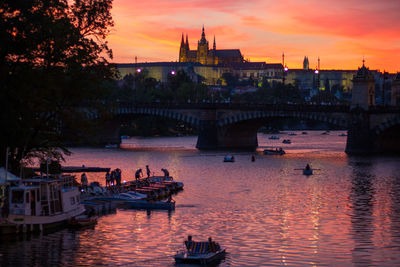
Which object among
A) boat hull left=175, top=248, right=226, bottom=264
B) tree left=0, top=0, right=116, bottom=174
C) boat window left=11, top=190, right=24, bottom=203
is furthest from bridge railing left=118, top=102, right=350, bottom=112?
boat hull left=175, top=248, right=226, bottom=264

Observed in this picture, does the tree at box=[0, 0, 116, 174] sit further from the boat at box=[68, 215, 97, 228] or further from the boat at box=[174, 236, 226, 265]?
the boat at box=[174, 236, 226, 265]

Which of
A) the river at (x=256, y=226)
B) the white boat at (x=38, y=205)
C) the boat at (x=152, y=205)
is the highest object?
the white boat at (x=38, y=205)

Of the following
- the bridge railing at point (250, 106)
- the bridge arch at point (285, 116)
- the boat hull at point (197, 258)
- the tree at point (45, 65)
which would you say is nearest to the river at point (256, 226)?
the boat hull at point (197, 258)

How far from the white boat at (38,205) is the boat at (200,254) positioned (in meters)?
11.2

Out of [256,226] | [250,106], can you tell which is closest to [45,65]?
[256,226]

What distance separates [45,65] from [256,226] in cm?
1818

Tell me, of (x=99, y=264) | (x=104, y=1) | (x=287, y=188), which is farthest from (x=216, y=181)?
(x=99, y=264)

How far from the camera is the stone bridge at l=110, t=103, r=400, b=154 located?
381 ft

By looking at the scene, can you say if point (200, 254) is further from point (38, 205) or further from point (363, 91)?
point (363, 91)

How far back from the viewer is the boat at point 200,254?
37.8m

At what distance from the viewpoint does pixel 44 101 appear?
49.2 metres

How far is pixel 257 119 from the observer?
429ft

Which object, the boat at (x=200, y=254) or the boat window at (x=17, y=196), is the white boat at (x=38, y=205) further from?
the boat at (x=200, y=254)

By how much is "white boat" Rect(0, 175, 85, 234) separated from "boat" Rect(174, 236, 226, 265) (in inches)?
440
